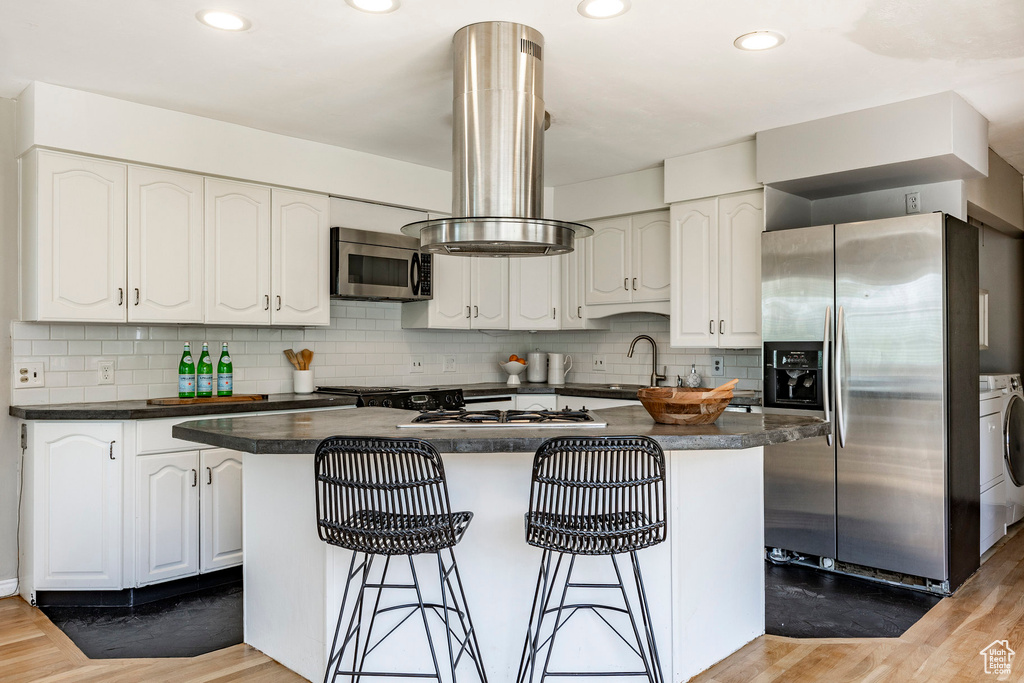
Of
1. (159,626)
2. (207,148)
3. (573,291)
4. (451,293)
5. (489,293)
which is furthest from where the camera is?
(573,291)

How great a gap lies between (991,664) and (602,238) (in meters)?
3.42

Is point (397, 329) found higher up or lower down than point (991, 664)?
higher up

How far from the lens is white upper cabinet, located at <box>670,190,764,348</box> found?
4348mm

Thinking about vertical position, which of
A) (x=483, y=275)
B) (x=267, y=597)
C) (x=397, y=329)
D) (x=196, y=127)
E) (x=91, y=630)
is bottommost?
(x=91, y=630)

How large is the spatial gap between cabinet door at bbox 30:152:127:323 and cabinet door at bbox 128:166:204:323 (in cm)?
6

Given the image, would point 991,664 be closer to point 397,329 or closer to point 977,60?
point 977,60

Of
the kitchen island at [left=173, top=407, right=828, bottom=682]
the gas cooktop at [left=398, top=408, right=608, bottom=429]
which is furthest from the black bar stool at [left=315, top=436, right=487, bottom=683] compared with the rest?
the gas cooktop at [left=398, top=408, right=608, bottom=429]

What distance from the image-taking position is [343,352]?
192 inches

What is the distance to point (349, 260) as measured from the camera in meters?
4.48

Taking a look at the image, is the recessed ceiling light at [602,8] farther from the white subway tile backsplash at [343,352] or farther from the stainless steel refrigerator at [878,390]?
the white subway tile backsplash at [343,352]

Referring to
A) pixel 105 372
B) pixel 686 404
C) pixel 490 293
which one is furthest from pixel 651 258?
pixel 105 372

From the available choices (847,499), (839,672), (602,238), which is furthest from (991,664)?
(602,238)

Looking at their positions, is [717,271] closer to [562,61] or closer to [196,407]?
[562,61]

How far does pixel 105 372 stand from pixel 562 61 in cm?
278
